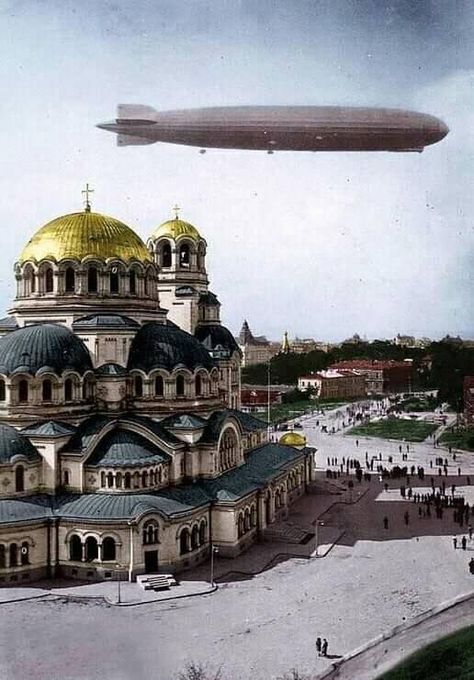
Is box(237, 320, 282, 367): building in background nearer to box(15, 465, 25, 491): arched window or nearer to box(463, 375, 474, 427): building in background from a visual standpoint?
box(463, 375, 474, 427): building in background

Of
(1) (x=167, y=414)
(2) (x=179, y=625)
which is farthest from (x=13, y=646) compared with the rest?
(1) (x=167, y=414)

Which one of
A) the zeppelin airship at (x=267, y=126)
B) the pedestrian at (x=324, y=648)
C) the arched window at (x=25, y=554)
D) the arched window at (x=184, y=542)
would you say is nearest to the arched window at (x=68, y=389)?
the arched window at (x=25, y=554)

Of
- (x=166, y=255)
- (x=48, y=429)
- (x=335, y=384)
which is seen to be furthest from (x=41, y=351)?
(x=335, y=384)

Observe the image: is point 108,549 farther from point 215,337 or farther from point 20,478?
point 215,337

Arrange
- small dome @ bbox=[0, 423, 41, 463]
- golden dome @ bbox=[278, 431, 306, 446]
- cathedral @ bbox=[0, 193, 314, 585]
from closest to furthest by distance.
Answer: cathedral @ bbox=[0, 193, 314, 585] → small dome @ bbox=[0, 423, 41, 463] → golden dome @ bbox=[278, 431, 306, 446]

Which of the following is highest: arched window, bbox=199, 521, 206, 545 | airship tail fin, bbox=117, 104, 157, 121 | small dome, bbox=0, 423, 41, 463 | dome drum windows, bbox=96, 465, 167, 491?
airship tail fin, bbox=117, 104, 157, 121

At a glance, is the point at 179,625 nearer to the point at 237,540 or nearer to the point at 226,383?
the point at 237,540

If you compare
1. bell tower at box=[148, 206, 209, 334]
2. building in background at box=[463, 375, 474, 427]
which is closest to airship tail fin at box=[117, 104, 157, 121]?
bell tower at box=[148, 206, 209, 334]
